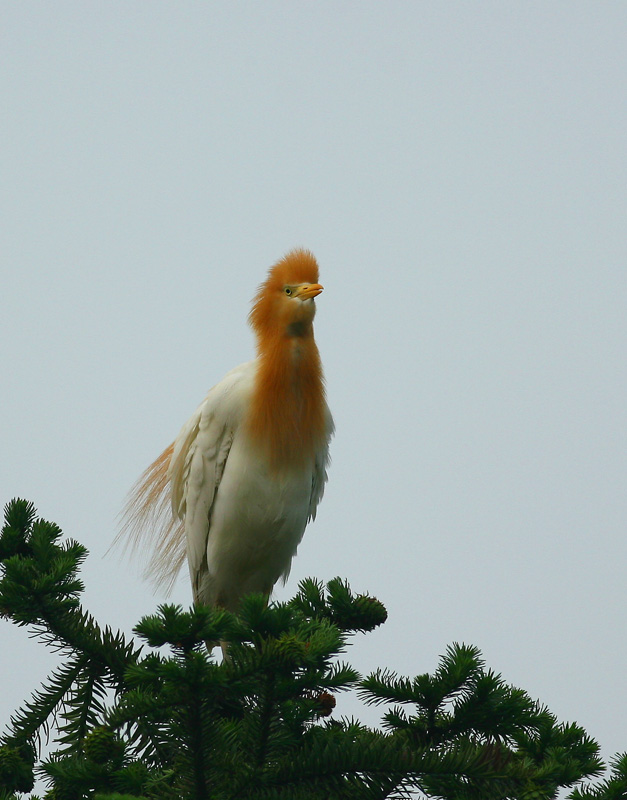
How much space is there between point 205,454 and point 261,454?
319 millimetres

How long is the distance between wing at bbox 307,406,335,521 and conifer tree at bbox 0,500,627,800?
2098 mm

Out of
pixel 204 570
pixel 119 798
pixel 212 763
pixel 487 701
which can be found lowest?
pixel 119 798

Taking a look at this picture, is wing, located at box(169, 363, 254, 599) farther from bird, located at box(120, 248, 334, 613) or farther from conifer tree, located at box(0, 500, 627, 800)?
conifer tree, located at box(0, 500, 627, 800)

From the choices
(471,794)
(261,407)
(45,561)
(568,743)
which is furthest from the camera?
(261,407)

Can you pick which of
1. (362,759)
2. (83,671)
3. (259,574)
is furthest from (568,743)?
(259,574)

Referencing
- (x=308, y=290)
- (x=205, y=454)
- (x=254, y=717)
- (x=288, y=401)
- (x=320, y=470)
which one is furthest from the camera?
(x=320, y=470)

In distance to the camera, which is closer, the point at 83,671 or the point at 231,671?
the point at 231,671

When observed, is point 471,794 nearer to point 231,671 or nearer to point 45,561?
point 231,671

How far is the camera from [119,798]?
2082 mm

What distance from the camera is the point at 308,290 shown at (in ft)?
16.7

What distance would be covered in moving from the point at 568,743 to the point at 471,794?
2.47 feet

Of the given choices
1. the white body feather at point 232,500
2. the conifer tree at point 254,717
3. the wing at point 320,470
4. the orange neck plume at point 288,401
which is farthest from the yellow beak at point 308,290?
the conifer tree at point 254,717

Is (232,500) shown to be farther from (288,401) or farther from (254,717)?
(254,717)

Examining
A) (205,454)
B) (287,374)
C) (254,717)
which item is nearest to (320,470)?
(287,374)
